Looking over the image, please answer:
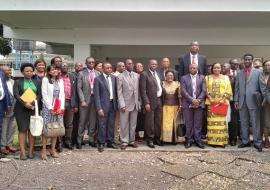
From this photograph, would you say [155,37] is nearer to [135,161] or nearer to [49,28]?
[49,28]

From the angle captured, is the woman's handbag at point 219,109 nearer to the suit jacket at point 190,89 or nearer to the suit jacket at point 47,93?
the suit jacket at point 190,89

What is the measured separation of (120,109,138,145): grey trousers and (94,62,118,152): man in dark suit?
21 cm

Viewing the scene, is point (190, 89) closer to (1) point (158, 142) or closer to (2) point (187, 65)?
(2) point (187, 65)

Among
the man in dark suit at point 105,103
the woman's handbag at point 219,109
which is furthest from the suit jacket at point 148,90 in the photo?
the woman's handbag at point 219,109

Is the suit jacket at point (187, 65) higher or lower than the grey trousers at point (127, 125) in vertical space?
higher

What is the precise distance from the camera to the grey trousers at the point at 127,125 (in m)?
8.73

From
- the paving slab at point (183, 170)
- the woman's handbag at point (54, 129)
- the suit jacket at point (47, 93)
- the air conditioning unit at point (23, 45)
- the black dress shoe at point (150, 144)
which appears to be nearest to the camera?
the paving slab at point (183, 170)

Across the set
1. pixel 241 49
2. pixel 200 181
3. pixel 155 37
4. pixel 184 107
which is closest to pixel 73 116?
pixel 184 107

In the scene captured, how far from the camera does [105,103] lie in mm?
8562

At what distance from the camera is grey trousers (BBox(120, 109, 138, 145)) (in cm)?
873

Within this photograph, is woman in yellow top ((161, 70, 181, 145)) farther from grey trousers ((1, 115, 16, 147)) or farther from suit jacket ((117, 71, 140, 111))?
grey trousers ((1, 115, 16, 147))

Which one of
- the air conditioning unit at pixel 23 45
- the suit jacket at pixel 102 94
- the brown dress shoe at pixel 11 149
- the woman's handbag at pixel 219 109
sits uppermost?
the air conditioning unit at pixel 23 45

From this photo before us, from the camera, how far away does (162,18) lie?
1233 centimetres

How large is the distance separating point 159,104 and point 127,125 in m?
0.80
